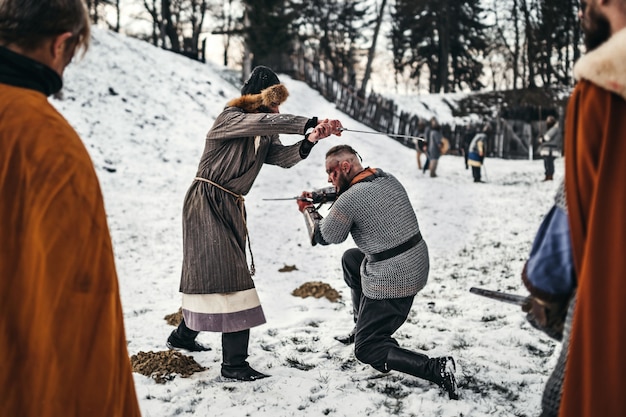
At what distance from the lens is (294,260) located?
7371mm

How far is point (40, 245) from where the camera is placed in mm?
1439

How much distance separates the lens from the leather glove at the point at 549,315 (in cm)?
160

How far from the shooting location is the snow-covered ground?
10.7ft

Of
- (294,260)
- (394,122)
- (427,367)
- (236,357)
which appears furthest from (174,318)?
(394,122)

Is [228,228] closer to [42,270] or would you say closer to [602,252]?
[42,270]

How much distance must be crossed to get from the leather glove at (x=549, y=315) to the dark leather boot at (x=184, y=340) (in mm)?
2803

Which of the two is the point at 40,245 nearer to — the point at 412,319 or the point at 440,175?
the point at 412,319

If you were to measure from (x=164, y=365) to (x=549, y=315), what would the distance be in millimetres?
2767

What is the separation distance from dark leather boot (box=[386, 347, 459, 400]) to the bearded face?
2.17 meters

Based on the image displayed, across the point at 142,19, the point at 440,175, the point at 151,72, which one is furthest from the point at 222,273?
the point at 142,19

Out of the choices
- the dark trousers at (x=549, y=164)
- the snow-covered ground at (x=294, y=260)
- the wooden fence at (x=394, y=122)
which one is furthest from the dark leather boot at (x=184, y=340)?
the wooden fence at (x=394, y=122)

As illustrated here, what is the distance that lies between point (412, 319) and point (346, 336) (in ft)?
2.82

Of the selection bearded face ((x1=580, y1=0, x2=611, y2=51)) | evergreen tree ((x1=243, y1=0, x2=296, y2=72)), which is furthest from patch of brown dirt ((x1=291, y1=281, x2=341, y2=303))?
evergreen tree ((x1=243, y1=0, x2=296, y2=72))

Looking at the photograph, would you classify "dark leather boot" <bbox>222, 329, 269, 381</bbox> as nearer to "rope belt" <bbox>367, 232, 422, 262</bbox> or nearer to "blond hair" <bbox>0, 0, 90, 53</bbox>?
"rope belt" <bbox>367, 232, 422, 262</bbox>
